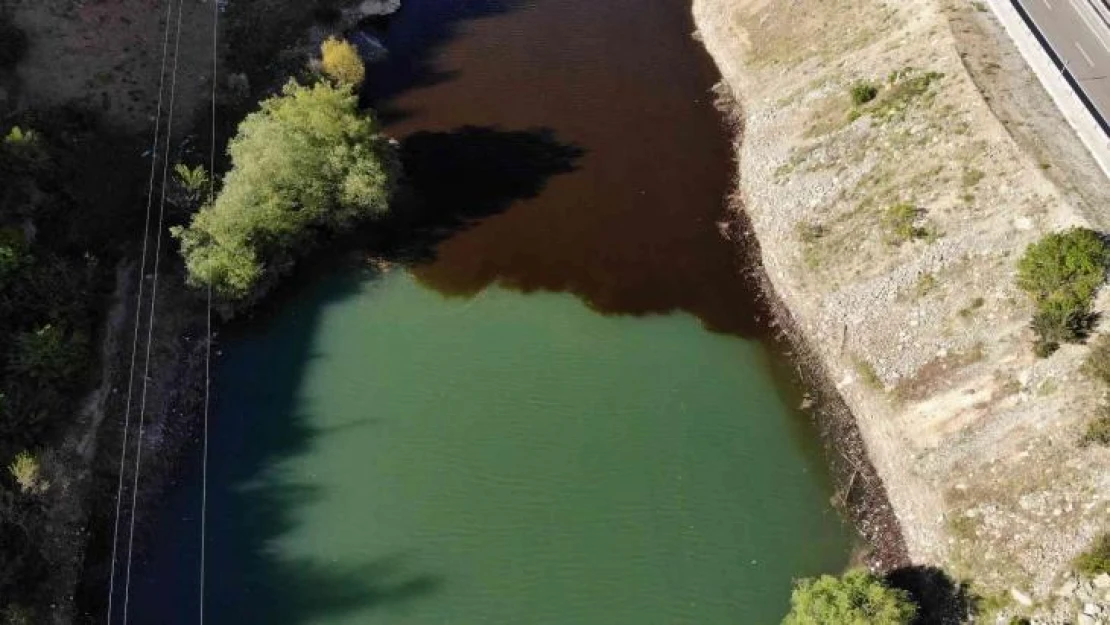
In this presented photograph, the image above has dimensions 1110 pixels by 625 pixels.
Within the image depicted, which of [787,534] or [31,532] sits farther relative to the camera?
[787,534]

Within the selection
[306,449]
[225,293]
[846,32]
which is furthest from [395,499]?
[846,32]

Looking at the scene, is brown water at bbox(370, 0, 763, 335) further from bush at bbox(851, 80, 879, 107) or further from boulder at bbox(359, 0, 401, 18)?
bush at bbox(851, 80, 879, 107)

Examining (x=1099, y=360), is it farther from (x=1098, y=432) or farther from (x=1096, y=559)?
(x=1096, y=559)

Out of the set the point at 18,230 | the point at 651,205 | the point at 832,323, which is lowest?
the point at 832,323

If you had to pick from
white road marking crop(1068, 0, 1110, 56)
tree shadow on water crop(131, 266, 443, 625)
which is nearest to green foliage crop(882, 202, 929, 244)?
white road marking crop(1068, 0, 1110, 56)

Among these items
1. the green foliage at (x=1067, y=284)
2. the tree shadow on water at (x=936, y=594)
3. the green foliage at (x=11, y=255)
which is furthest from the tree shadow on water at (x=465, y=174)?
the tree shadow on water at (x=936, y=594)

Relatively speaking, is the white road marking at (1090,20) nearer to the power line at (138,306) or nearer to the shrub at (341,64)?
the shrub at (341,64)

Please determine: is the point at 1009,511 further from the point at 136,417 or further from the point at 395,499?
the point at 136,417
